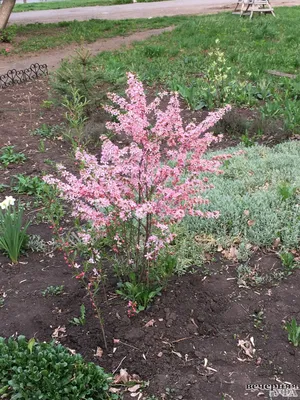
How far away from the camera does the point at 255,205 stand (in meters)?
4.02

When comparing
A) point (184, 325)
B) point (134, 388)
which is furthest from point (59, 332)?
point (184, 325)

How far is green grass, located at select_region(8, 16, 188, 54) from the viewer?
41.5ft

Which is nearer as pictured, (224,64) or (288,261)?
(288,261)

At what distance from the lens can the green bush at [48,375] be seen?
2.43m

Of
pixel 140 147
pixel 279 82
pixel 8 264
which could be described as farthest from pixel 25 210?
pixel 279 82

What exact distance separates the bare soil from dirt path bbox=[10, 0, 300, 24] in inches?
625

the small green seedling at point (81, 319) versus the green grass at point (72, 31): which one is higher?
the green grass at point (72, 31)

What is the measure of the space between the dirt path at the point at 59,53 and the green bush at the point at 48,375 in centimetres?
832

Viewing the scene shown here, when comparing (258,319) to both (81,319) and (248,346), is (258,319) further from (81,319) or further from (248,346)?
(81,319)

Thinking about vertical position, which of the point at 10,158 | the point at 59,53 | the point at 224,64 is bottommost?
the point at 10,158

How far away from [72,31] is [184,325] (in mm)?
12959

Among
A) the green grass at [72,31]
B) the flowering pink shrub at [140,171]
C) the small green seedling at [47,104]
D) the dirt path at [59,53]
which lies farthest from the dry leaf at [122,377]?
the green grass at [72,31]

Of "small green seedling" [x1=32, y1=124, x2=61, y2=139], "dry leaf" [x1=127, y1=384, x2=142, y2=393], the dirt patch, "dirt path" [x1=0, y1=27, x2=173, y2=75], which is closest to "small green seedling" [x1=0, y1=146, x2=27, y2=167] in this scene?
"small green seedling" [x1=32, y1=124, x2=61, y2=139]

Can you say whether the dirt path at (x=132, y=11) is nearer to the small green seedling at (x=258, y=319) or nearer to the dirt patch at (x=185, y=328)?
the dirt patch at (x=185, y=328)
